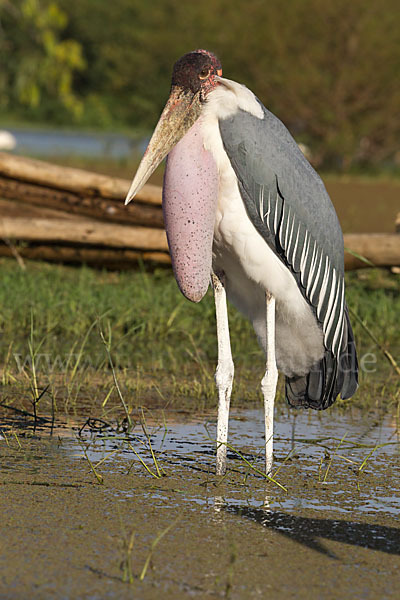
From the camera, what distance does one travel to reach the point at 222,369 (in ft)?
11.6

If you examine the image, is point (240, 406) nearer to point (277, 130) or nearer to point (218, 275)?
point (218, 275)

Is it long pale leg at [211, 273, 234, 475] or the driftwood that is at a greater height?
the driftwood

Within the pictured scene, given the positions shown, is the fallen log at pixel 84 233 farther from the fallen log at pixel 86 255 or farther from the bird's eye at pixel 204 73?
the bird's eye at pixel 204 73

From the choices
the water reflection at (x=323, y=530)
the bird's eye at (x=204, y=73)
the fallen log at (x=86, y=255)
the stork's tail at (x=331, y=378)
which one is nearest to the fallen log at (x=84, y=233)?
the fallen log at (x=86, y=255)

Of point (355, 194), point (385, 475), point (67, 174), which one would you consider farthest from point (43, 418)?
point (355, 194)

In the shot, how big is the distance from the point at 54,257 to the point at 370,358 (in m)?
2.45

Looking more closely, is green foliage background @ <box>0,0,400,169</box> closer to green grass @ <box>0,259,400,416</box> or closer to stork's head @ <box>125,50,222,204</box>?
green grass @ <box>0,259,400,416</box>

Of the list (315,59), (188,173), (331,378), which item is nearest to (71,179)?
(331,378)

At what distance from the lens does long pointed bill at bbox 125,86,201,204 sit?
327 cm

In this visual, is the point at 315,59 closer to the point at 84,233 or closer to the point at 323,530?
the point at 84,233

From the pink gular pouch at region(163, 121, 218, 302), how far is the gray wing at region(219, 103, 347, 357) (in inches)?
3.9

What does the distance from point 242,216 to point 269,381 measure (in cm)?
58

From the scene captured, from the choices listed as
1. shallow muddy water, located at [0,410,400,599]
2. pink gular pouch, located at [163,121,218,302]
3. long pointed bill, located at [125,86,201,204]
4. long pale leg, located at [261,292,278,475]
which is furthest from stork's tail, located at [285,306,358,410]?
long pointed bill, located at [125,86,201,204]

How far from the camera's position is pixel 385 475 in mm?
3486
